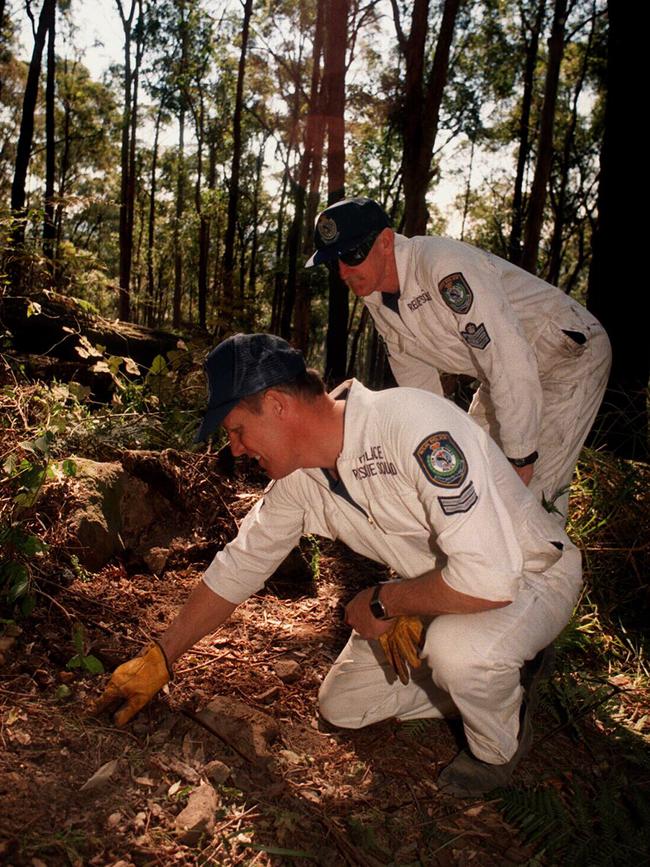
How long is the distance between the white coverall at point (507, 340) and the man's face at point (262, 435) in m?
1.13

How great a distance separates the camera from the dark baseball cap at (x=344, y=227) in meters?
2.89

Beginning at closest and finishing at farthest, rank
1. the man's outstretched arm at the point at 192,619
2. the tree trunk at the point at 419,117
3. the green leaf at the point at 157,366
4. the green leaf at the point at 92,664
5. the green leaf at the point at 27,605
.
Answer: the man's outstretched arm at the point at 192,619, the green leaf at the point at 92,664, the green leaf at the point at 27,605, the green leaf at the point at 157,366, the tree trunk at the point at 419,117

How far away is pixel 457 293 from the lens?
291 centimetres

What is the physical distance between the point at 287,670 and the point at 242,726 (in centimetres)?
53

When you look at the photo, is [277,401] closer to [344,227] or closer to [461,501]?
[461,501]

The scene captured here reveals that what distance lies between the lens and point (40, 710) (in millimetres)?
2389

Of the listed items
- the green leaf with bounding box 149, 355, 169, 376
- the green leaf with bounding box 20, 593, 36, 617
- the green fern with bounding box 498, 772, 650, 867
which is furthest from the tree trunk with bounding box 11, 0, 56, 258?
the green fern with bounding box 498, 772, 650, 867

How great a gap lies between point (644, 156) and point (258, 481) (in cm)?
396

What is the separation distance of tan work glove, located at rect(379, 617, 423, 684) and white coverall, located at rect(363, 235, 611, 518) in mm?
955

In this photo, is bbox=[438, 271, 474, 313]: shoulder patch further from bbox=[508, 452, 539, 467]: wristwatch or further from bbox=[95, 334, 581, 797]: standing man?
bbox=[95, 334, 581, 797]: standing man

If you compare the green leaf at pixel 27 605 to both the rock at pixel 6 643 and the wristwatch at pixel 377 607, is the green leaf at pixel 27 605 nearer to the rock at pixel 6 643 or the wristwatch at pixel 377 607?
the rock at pixel 6 643

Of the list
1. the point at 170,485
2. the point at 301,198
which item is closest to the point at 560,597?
the point at 170,485

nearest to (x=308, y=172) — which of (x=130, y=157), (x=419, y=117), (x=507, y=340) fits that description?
(x=130, y=157)

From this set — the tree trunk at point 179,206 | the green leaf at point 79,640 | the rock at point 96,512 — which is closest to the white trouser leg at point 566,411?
the green leaf at point 79,640
